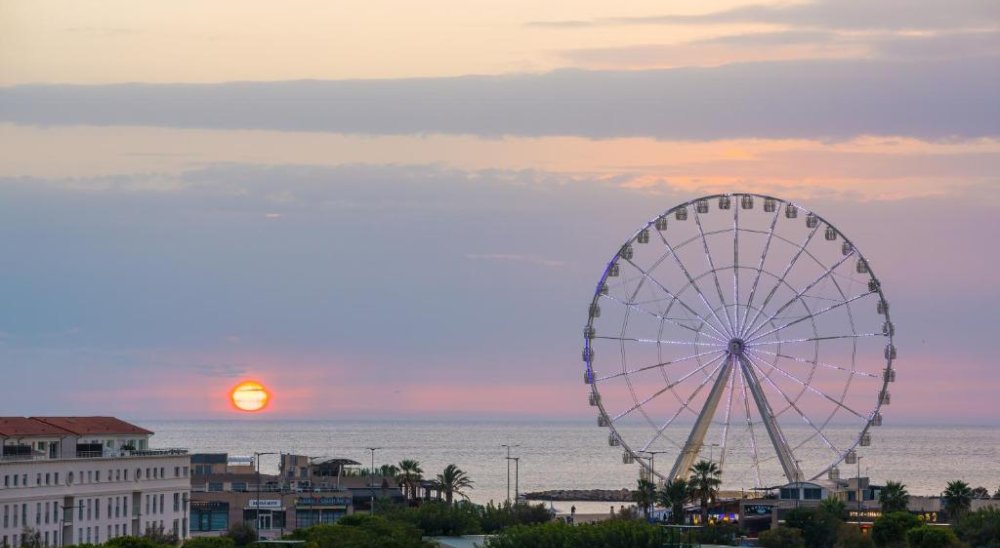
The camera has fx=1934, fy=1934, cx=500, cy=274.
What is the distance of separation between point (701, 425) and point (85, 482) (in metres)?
42.4

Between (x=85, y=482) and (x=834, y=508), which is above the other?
(x=85, y=482)

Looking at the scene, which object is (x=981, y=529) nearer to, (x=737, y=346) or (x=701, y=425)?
(x=737, y=346)

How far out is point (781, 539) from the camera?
11781cm

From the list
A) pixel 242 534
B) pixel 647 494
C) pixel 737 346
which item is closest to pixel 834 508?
pixel 737 346

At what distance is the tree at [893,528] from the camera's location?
4444 inches

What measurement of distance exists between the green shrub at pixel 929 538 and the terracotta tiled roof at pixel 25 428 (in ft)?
162

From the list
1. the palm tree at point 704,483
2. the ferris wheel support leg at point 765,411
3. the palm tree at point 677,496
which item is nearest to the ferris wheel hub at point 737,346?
the ferris wheel support leg at point 765,411

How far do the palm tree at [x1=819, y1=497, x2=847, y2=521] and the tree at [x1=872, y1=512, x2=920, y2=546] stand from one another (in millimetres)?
9417

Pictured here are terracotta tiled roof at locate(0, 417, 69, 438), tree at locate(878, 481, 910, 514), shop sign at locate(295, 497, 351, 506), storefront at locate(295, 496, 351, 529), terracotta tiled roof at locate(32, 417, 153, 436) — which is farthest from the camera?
shop sign at locate(295, 497, 351, 506)

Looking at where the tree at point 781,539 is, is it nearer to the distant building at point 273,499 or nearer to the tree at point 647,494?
the tree at point 647,494

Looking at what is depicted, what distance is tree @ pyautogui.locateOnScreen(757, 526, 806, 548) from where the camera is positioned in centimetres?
11706

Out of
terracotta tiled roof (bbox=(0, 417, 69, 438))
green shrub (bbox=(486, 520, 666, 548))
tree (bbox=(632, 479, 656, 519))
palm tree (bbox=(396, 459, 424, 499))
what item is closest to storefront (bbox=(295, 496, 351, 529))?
palm tree (bbox=(396, 459, 424, 499))

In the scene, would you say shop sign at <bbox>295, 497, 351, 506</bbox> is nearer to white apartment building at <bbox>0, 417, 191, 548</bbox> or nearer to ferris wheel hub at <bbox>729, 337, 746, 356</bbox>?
white apartment building at <bbox>0, 417, 191, 548</bbox>

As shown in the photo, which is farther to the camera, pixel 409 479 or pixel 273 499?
pixel 409 479
